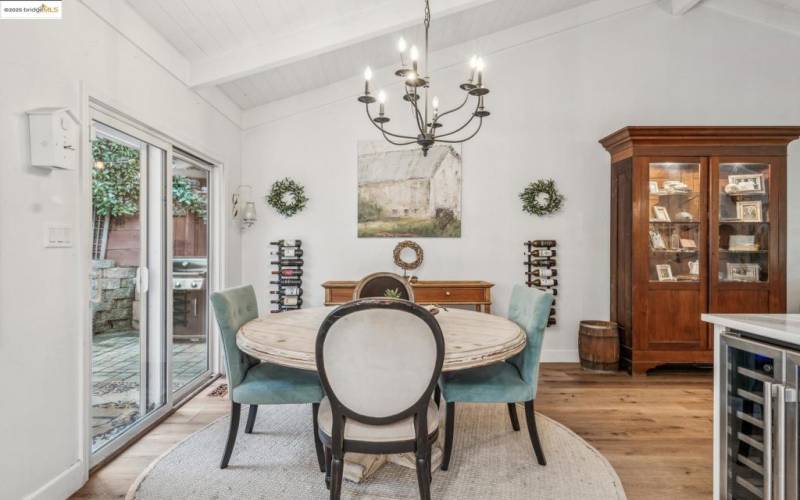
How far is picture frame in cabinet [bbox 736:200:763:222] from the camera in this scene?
12.8 feet

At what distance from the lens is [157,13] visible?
103 inches

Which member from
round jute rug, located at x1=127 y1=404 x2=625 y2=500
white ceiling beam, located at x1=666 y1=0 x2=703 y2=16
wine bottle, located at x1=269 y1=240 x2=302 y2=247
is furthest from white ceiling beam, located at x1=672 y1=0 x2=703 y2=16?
wine bottle, located at x1=269 y1=240 x2=302 y2=247

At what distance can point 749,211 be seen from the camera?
12.8ft

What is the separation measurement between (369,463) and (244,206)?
121 inches

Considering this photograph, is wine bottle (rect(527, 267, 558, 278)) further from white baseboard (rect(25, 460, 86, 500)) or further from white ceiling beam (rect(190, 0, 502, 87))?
white baseboard (rect(25, 460, 86, 500))

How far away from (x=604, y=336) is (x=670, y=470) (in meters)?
1.80

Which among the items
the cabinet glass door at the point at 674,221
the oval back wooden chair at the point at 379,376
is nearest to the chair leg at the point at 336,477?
the oval back wooden chair at the point at 379,376

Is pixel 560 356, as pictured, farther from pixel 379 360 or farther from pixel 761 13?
pixel 761 13

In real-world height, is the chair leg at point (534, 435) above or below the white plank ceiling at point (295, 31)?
below

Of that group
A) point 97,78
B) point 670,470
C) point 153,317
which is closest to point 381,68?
point 97,78

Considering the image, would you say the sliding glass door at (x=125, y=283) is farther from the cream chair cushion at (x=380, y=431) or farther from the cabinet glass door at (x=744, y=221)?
the cabinet glass door at (x=744, y=221)

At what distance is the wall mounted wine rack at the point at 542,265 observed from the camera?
4.22m

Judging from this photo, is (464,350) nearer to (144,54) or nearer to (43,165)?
(43,165)

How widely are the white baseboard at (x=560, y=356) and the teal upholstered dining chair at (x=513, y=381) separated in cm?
208
